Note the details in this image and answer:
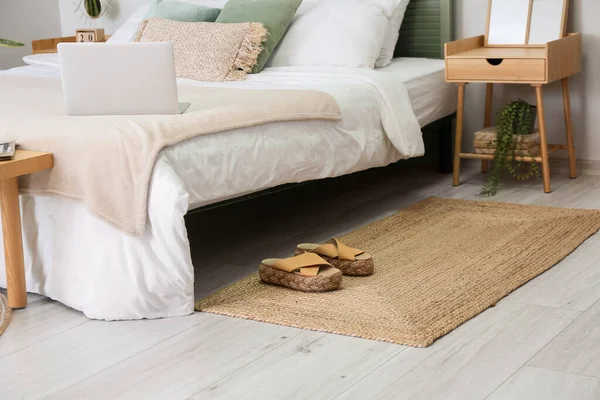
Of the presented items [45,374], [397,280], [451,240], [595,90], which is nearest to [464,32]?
[595,90]

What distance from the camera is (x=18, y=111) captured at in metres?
2.86

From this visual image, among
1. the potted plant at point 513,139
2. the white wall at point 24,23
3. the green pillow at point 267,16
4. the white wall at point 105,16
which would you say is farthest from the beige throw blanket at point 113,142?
the white wall at point 24,23

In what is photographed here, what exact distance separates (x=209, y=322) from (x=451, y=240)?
1036 mm

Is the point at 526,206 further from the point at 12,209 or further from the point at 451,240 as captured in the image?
the point at 12,209

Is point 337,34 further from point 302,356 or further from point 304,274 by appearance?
point 302,356

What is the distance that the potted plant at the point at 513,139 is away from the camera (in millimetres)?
3730

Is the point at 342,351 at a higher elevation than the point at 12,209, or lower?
lower

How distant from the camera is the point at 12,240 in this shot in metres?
2.39

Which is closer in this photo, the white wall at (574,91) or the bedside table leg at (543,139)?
the bedside table leg at (543,139)

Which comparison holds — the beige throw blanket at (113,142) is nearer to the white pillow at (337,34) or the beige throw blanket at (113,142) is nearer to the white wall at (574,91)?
the white pillow at (337,34)

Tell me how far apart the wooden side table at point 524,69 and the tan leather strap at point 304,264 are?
4.89 feet

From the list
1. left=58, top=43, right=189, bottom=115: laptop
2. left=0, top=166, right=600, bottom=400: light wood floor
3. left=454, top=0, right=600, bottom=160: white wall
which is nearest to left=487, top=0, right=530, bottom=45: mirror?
left=454, top=0, right=600, bottom=160: white wall

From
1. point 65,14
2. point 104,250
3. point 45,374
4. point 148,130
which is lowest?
point 45,374

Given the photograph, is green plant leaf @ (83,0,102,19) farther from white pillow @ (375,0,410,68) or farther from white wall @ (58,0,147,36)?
white pillow @ (375,0,410,68)
